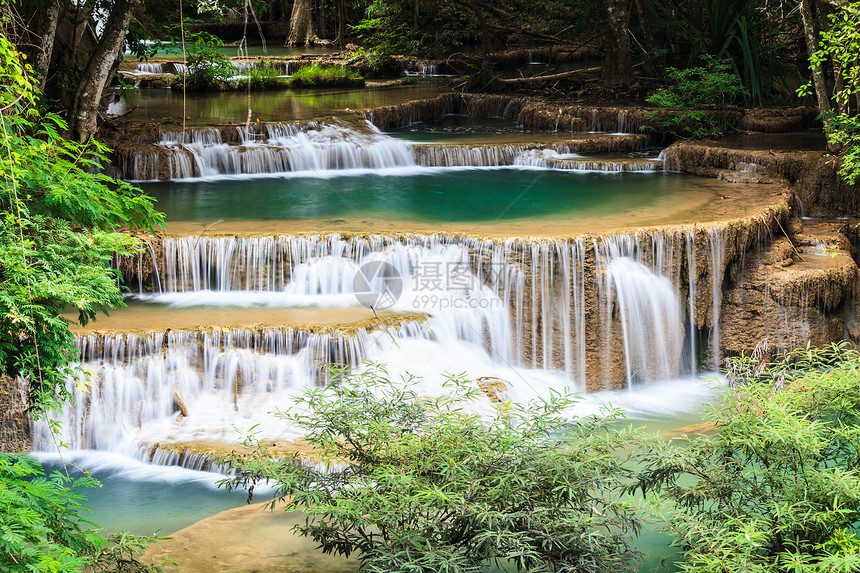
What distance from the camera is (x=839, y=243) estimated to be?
10016 millimetres

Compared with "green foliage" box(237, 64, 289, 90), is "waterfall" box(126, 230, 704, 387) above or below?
below

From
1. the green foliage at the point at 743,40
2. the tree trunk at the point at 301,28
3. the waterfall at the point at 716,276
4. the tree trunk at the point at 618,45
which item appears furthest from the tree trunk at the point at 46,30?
the tree trunk at the point at 301,28

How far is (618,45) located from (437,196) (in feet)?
24.1

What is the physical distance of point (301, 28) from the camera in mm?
28047

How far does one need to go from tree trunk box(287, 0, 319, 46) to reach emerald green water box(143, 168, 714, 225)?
16565 mm

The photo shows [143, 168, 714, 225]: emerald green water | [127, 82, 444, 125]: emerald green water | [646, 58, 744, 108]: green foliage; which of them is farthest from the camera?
[127, 82, 444, 125]: emerald green water

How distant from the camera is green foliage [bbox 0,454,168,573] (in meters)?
3.47

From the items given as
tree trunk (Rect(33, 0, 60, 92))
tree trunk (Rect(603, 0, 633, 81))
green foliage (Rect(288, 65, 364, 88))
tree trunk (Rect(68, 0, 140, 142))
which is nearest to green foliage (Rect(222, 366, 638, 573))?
tree trunk (Rect(33, 0, 60, 92))

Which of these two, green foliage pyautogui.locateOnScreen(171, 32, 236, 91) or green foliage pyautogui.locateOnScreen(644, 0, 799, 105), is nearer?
green foliage pyautogui.locateOnScreen(171, 32, 236, 91)

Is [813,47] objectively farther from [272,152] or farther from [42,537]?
[42,537]

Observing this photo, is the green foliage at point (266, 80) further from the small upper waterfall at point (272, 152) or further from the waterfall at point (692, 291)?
the waterfall at point (692, 291)

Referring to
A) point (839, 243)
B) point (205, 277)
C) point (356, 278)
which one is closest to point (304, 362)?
point (356, 278)

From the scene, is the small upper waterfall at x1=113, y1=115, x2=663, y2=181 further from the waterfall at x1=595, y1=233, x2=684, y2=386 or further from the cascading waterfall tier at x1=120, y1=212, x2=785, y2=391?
the waterfall at x1=595, y1=233, x2=684, y2=386

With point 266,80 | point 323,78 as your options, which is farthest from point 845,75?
point 266,80
